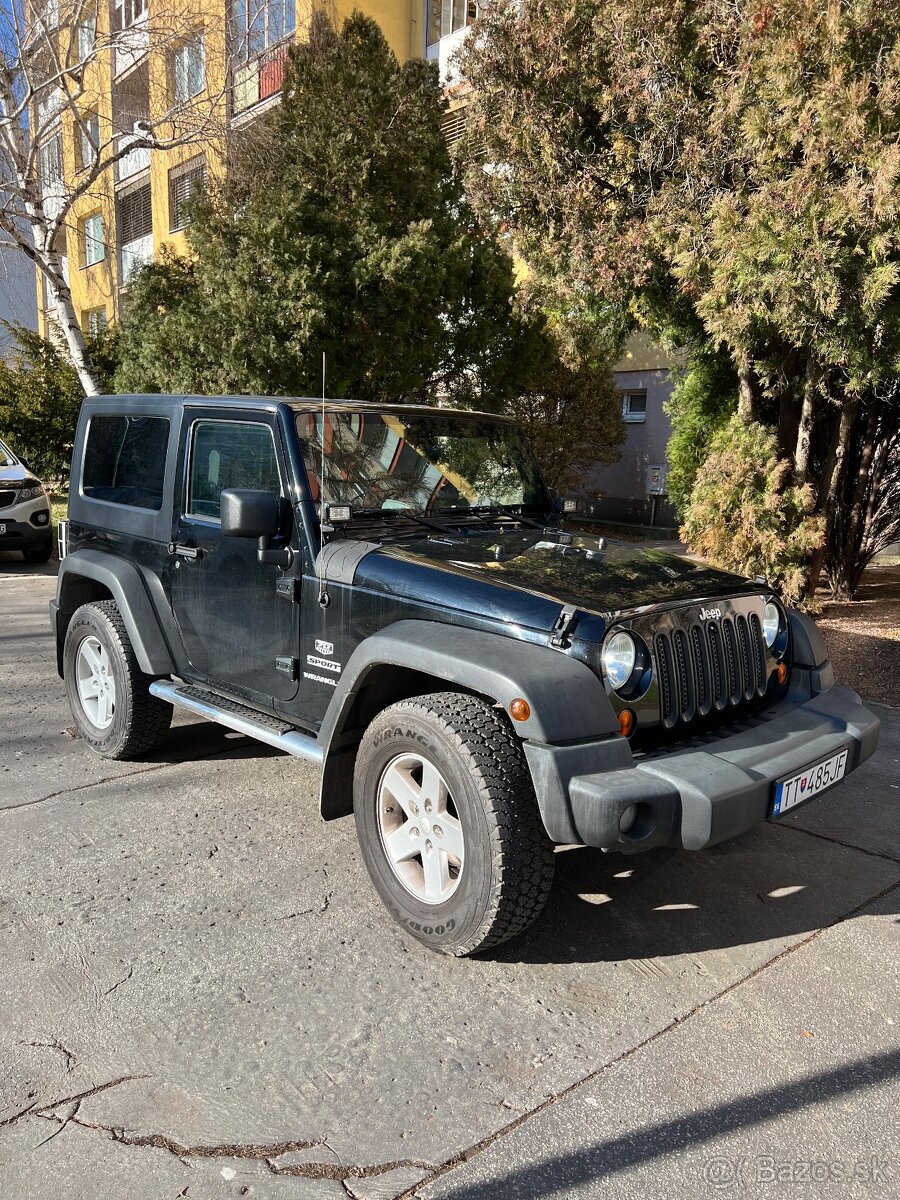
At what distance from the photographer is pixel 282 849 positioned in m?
3.91

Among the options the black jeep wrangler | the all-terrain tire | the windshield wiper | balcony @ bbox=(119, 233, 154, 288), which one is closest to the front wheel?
the black jeep wrangler

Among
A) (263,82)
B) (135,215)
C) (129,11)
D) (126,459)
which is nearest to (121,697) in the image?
(126,459)

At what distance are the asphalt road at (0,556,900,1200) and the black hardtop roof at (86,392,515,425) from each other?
184 cm

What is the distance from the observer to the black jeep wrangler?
2869mm

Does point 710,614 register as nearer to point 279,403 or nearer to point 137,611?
point 279,403

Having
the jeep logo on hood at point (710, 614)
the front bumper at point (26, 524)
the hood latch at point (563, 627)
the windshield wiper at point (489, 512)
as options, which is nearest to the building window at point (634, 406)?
the front bumper at point (26, 524)

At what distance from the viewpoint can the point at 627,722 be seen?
10.0ft

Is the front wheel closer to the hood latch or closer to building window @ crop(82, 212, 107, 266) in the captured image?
the hood latch

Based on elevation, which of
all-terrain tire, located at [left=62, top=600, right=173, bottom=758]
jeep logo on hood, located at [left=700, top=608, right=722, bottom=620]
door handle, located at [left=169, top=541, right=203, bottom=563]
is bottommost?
all-terrain tire, located at [left=62, top=600, right=173, bottom=758]

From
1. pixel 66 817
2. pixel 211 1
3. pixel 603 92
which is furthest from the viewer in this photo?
pixel 211 1

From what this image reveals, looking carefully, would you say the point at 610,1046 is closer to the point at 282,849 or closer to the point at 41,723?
the point at 282,849

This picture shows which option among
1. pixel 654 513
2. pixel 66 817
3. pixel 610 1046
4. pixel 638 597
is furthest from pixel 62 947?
pixel 654 513

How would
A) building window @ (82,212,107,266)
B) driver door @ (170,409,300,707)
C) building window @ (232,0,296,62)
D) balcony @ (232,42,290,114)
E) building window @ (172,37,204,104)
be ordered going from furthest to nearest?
building window @ (82,212,107,266) → balcony @ (232,42,290,114) → building window @ (172,37,204,104) → building window @ (232,0,296,62) → driver door @ (170,409,300,707)

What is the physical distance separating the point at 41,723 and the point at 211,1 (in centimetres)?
1667
